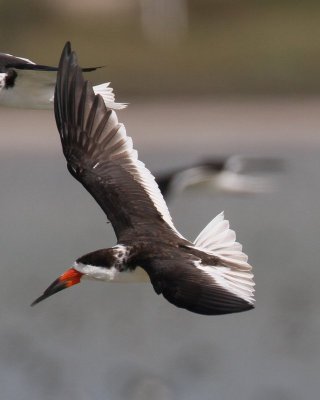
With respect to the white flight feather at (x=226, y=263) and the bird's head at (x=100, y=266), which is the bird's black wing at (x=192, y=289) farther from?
the bird's head at (x=100, y=266)

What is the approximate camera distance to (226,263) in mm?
5750

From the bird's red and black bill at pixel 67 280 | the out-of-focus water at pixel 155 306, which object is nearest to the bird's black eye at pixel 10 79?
the bird's red and black bill at pixel 67 280

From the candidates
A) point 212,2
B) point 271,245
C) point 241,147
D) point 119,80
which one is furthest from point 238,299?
point 212,2

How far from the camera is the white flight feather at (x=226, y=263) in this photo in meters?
5.47

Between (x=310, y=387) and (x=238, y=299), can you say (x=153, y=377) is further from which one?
(x=238, y=299)

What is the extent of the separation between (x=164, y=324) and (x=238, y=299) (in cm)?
517

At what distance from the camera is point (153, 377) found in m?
8.96

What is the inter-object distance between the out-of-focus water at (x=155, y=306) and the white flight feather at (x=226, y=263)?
8.09 feet

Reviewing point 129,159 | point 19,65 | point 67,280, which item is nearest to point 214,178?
point 19,65

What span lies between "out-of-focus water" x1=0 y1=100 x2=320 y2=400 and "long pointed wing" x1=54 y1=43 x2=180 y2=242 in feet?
7.64

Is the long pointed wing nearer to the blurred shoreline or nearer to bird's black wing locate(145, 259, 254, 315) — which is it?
bird's black wing locate(145, 259, 254, 315)

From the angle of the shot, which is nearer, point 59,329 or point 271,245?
point 59,329

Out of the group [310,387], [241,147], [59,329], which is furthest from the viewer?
[241,147]

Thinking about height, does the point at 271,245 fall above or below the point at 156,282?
below
